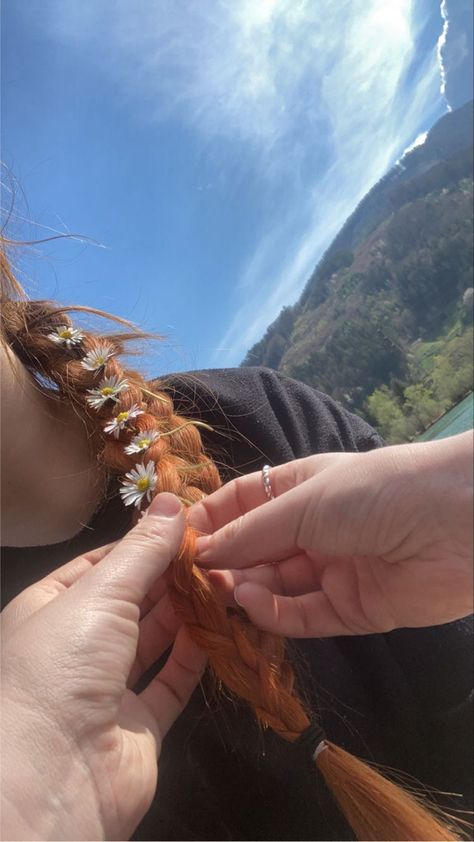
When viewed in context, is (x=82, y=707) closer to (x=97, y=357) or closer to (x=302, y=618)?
(x=302, y=618)

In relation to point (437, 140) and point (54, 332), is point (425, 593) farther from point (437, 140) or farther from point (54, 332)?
point (437, 140)

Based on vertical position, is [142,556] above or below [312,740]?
above

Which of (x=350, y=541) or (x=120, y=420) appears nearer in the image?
(x=350, y=541)

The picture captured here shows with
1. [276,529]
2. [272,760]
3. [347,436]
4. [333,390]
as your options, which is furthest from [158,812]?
[333,390]

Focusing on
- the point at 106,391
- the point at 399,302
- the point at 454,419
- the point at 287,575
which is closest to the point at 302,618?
the point at 287,575

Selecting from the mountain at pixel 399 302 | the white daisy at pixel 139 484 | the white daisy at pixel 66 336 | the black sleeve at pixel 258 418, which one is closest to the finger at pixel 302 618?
the white daisy at pixel 139 484

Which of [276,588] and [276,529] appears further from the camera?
[276,588]

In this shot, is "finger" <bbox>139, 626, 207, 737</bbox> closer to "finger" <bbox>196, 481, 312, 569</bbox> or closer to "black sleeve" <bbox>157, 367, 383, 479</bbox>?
"finger" <bbox>196, 481, 312, 569</bbox>
